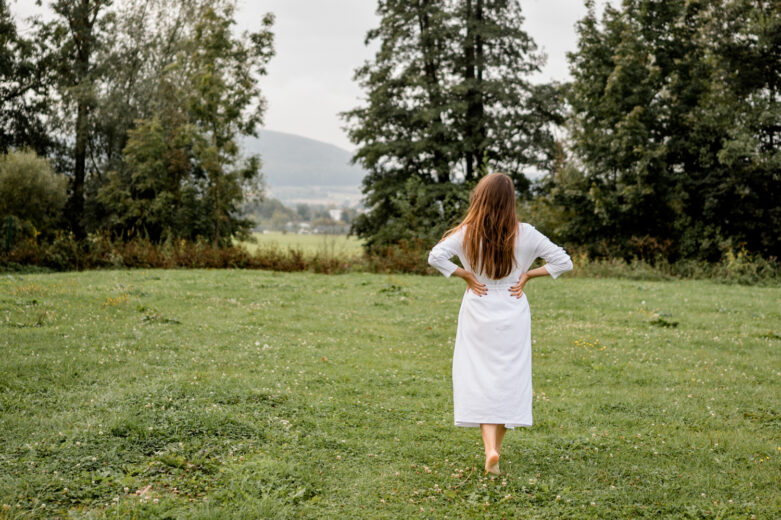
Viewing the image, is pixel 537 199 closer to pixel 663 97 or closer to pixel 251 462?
pixel 663 97

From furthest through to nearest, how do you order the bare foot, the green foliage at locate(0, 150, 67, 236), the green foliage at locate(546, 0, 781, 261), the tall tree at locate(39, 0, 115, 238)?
the tall tree at locate(39, 0, 115, 238) → the green foliage at locate(0, 150, 67, 236) → the green foliage at locate(546, 0, 781, 261) → the bare foot

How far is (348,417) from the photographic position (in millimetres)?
6617

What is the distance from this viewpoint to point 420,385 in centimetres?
802

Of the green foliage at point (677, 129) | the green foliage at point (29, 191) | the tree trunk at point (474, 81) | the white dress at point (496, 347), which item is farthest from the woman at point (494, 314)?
the tree trunk at point (474, 81)

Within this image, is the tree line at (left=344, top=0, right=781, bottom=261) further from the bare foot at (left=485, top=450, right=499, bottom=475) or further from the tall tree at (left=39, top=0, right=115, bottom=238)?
the bare foot at (left=485, top=450, right=499, bottom=475)

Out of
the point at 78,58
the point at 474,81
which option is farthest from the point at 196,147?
the point at 474,81

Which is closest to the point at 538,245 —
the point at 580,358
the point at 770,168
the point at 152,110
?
the point at 580,358

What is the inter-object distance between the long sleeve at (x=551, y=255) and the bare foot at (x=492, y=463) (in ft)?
5.71

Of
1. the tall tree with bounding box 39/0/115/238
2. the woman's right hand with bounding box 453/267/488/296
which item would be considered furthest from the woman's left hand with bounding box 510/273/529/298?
the tall tree with bounding box 39/0/115/238

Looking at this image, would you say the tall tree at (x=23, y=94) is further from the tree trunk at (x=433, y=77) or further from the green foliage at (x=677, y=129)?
the green foliage at (x=677, y=129)

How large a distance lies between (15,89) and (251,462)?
31.5 metres

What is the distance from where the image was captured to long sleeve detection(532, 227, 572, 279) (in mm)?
5289

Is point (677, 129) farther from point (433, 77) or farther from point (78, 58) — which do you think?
point (78, 58)

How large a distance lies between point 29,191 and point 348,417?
24448mm
